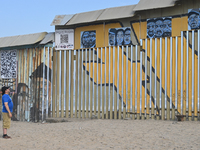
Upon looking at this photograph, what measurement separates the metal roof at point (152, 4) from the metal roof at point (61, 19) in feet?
7.81

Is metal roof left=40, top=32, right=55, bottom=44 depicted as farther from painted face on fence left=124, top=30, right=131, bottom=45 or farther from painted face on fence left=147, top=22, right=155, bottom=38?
painted face on fence left=147, top=22, right=155, bottom=38

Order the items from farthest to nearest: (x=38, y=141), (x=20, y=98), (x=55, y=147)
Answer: (x=20, y=98) < (x=38, y=141) < (x=55, y=147)

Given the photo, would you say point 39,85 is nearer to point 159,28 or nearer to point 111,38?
point 111,38

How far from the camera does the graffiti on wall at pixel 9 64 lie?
378 inches

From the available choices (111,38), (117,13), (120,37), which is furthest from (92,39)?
(117,13)

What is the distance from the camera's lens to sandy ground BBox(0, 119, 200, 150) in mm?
4828

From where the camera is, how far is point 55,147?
494 centimetres

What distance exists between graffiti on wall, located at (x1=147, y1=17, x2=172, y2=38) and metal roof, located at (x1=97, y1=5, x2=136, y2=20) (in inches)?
23.9

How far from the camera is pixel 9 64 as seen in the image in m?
9.71

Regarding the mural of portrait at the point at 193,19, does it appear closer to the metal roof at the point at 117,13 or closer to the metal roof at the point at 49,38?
the metal roof at the point at 117,13

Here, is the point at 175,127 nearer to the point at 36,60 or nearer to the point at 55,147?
the point at 55,147

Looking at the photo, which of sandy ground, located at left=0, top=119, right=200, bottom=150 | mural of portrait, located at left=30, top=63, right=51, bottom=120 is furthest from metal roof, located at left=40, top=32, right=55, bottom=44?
sandy ground, located at left=0, top=119, right=200, bottom=150

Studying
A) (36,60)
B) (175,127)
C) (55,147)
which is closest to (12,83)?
(36,60)

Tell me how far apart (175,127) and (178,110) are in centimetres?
95
